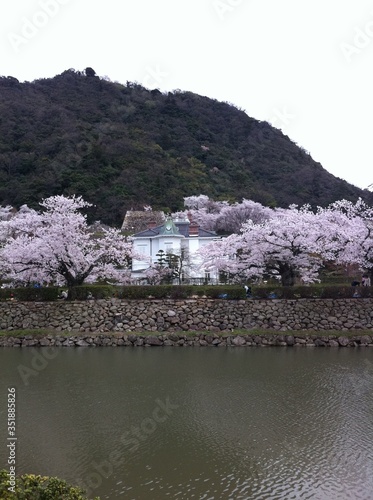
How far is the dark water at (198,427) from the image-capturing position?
6.10 meters

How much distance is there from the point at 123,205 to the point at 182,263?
2241cm

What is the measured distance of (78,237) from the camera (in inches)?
811

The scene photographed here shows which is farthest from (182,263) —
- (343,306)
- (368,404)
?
(368,404)

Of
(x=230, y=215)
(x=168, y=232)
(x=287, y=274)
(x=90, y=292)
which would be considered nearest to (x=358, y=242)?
Answer: (x=287, y=274)

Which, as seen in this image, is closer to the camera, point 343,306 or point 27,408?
point 27,408

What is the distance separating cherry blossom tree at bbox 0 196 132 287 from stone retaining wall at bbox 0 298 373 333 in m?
1.67

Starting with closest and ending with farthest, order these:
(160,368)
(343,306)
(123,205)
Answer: (160,368) < (343,306) < (123,205)

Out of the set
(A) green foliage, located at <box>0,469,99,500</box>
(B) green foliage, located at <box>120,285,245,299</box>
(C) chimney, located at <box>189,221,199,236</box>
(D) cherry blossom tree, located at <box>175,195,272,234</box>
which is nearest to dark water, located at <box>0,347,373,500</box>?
(A) green foliage, located at <box>0,469,99,500</box>

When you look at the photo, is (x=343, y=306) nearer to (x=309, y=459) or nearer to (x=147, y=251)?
(x=309, y=459)

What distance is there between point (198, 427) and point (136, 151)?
5507 cm

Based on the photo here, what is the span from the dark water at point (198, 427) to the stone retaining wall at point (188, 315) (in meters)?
5.31

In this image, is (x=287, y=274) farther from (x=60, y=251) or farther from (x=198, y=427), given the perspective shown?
(x=198, y=427)

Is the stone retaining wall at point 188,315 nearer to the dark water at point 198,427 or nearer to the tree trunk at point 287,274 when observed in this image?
the tree trunk at point 287,274

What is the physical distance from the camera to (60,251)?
2009 centimetres
